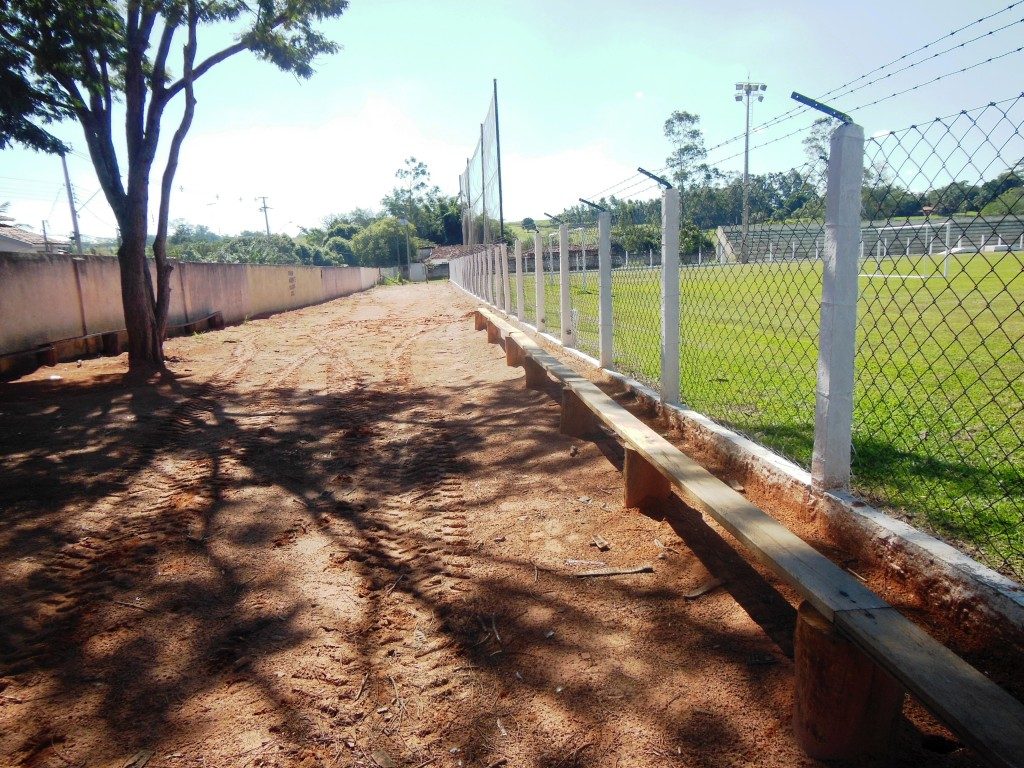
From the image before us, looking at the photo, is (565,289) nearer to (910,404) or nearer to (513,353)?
(513,353)

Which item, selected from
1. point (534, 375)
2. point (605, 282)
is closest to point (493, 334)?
point (534, 375)

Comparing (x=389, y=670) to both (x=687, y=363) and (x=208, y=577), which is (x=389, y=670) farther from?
(x=687, y=363)

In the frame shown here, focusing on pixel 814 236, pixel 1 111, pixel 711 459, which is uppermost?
pixel 1 111

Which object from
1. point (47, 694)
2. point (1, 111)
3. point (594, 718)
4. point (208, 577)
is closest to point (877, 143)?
point (594, 718)

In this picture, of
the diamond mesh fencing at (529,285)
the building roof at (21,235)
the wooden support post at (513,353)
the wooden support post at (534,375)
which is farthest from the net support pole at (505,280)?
the building roof at (21,235)

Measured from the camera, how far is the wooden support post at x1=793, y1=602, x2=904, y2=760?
181cm

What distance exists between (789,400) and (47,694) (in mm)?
4506

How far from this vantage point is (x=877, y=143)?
2.71 metres

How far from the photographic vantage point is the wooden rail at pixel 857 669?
143 centimetres

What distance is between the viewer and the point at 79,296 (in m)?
11.0

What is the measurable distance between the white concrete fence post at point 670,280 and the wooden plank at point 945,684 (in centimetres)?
300

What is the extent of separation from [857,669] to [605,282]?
467 centimetres

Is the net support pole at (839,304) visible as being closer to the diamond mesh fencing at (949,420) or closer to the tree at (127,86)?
the diamond mesh fencing at (949,420)

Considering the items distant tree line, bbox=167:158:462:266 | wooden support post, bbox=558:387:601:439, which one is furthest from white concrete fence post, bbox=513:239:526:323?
distant tree line, bbox=167:158:462:266
